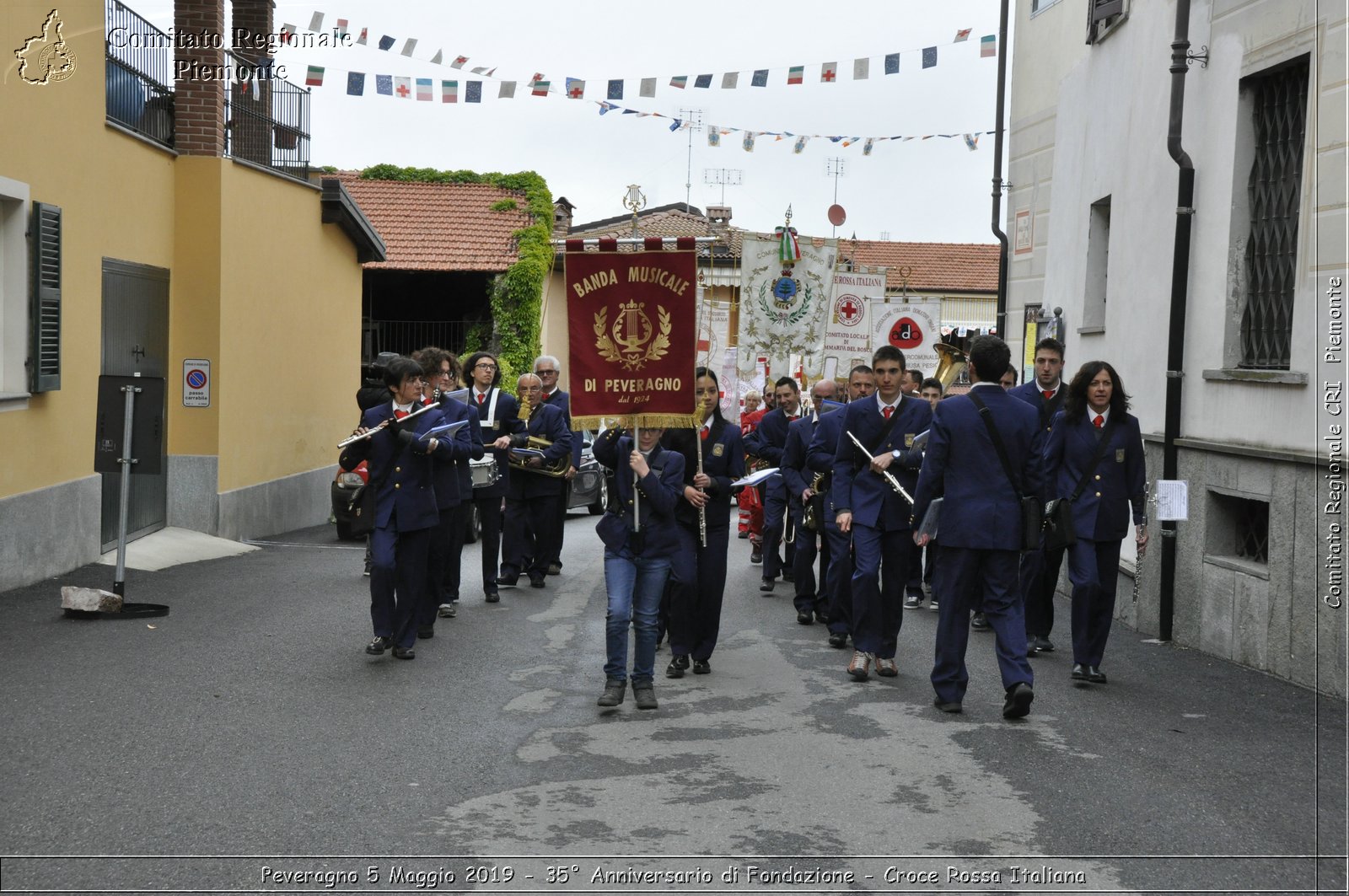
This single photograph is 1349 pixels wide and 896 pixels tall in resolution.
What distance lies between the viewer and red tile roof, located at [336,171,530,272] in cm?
3406

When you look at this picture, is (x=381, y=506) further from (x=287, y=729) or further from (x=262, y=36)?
(x=262, y=36)

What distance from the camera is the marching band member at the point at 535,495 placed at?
1319 cm

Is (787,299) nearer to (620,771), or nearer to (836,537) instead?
(836,537)

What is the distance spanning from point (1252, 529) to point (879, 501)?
9.62 ft

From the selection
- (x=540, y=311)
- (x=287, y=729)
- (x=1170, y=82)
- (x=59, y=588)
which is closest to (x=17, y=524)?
(x=59, y=588)

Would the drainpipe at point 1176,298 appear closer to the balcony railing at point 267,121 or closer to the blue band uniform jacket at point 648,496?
the blue band uniform jacket at point 648,496

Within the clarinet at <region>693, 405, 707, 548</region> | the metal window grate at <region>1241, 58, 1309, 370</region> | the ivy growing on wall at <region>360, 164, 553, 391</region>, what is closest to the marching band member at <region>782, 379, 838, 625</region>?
the clarinet at <region>693, 405, 707, 548</region>

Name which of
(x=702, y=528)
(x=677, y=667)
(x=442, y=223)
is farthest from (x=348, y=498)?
(x=442, y=223)

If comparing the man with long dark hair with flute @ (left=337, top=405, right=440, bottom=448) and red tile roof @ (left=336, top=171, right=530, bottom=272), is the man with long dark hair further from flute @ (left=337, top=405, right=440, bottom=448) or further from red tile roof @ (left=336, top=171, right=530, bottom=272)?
red tile roof @ (left=336, top=171, right=530, bottom=272)

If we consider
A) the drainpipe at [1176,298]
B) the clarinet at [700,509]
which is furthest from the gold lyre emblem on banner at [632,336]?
the drainpipe at [1176,298]

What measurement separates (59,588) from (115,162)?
4637mm

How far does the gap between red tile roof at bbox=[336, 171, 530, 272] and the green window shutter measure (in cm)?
2037

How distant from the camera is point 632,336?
27.6 feet

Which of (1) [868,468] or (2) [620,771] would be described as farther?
(1) [868,468]
